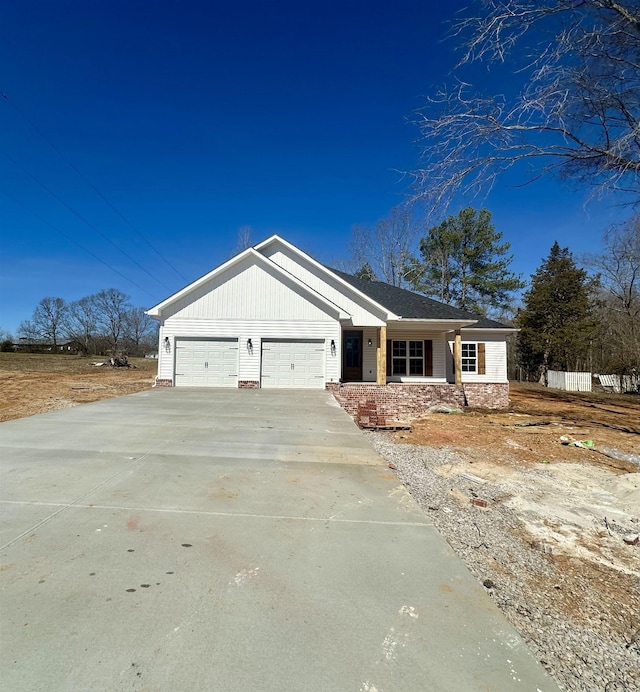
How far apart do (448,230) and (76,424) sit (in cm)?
2809

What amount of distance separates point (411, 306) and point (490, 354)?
438 cm

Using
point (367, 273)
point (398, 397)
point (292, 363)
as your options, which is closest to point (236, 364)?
point (292, 363)

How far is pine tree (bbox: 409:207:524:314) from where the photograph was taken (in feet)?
94.0

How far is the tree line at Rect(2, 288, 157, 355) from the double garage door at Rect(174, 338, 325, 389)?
37.9 metres

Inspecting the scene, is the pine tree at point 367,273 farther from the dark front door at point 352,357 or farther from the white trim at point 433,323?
the white trim at point 433,323

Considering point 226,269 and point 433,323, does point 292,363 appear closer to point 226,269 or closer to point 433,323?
point 226,269

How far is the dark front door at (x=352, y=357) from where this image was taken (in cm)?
1688

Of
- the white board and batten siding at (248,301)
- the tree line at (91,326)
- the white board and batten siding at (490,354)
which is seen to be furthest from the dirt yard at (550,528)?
the tree line at (91,326)

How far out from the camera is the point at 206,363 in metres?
14.4

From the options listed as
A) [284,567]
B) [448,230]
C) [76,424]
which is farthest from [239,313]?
[448,230]

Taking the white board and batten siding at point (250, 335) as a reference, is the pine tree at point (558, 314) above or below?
above

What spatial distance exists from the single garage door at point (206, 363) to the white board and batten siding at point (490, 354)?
1028 cm

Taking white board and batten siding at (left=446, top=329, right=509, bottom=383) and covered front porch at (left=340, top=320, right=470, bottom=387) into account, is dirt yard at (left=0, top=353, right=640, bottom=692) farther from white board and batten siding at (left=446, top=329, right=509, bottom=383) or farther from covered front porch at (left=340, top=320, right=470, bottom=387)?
white board and batten siding at (left=446, top=329, right=509, bottom=383)

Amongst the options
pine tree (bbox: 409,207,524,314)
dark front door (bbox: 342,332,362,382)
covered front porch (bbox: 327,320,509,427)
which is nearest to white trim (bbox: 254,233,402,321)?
covered front porch (bbox: 327,320,509,427)
